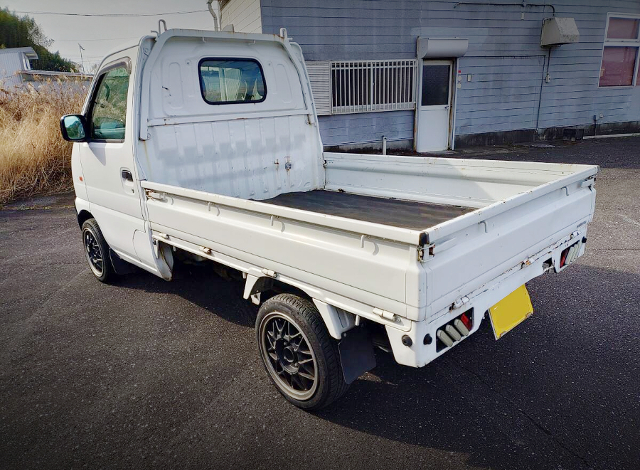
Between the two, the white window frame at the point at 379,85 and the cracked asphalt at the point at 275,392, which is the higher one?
the white window frame at the point at 379,85

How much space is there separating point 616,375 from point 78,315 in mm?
4295

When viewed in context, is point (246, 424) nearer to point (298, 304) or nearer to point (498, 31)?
point (298, 304)

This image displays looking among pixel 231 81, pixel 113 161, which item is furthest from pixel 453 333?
pixel 113 161

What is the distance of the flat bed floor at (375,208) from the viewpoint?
3.30 metres

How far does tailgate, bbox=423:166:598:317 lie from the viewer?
204 centimetres

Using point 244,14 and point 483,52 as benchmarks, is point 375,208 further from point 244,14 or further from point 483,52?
point 483,52

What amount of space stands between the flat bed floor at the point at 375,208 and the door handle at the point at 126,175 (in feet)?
3.92

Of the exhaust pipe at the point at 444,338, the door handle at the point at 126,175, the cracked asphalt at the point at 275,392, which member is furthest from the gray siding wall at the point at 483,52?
the exhaust pipe at the point at 444,338

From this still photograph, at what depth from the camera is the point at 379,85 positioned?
11297 millimetres

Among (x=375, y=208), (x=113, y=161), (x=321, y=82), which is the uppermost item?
(x=321, y=82)

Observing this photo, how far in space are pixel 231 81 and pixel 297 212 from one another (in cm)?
221

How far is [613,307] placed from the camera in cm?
374

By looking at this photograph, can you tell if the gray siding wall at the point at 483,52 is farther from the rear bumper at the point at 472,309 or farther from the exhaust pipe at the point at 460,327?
the exhaust pipe at the point at 460,327

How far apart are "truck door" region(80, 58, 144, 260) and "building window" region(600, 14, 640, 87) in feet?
49.0
